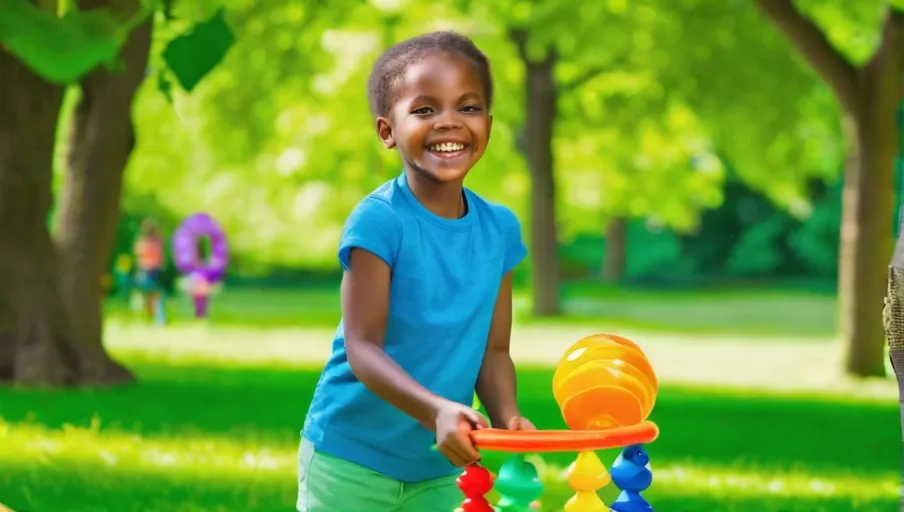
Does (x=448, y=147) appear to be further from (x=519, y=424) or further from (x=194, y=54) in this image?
(x=194, y=54)

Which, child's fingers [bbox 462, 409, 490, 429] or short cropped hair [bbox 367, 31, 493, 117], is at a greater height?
short cropped hair [bbox 367, 31, 493, 117]

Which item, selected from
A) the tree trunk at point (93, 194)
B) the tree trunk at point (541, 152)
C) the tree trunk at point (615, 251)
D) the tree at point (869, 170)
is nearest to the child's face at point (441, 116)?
the tree trunk at point (93, 194)

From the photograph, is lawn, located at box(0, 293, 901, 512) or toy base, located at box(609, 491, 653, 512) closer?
toy base, located at box(609, 491, 653, 512)

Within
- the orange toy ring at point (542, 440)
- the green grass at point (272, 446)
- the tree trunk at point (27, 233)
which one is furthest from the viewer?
the tree trunk at point (27, 233)

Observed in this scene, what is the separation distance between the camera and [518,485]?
112 inches

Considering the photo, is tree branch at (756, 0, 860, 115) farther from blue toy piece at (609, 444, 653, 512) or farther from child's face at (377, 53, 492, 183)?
blue toy piece at (609, 444, 653, 512)

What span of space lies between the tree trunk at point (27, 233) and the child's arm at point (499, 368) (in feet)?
28.9

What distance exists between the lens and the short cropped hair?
330 cm

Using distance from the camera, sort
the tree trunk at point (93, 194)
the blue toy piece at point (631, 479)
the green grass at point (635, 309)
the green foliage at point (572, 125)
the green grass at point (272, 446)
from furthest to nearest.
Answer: the green grass at point (635, 309) → the green foliage at point (572, 125) → the tree trunk at point (93, 194) → the green grass at point (272, 446) → the blue toy piece at point (631, 479)

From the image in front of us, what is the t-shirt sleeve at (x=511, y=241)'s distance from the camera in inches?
140

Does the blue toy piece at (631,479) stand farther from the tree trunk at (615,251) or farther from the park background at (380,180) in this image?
the tree trunk at (615,251)

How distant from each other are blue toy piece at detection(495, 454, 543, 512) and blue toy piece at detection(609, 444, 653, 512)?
1.01 ft

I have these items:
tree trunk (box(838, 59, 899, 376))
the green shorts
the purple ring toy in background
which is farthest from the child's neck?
the purple ring toy in background

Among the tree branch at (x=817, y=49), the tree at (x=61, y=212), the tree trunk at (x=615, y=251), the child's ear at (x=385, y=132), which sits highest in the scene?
the tree trunk at (x=615, y=251)
